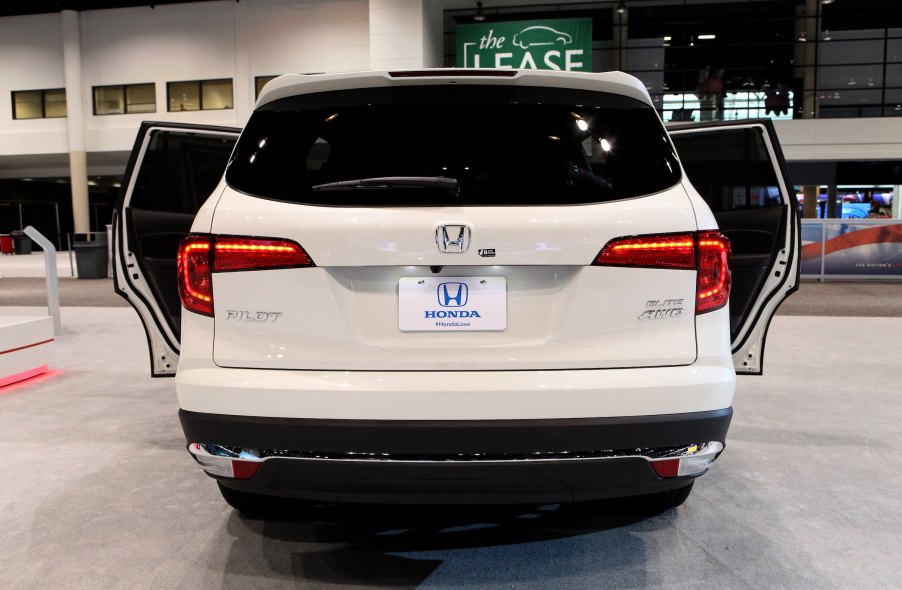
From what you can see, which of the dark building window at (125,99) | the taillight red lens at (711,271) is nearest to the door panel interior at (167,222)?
the taillight red lens at (711,271)

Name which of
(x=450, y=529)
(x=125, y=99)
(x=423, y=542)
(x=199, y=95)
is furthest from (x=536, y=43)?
(x=423, y=542)

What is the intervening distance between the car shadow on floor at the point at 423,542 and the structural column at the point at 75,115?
25097mm

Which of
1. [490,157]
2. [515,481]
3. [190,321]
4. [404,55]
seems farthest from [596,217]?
[404,55]

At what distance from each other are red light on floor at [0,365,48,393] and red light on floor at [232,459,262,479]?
3.80 meters

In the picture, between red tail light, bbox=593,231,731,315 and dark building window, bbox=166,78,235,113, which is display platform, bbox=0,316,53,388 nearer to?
red tail light, bbox=593,231,731,315

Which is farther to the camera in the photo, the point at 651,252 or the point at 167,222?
the point at 167,222

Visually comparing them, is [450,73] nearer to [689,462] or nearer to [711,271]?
[711,271]

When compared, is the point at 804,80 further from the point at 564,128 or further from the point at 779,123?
the point at 564,128

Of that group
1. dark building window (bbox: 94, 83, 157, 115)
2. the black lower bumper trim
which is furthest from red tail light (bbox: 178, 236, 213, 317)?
dark building window (bbox: 94, 83, 157, 115)

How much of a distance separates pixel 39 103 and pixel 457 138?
28331 mm

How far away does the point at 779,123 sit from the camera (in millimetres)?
22031

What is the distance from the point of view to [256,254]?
1.92 metres

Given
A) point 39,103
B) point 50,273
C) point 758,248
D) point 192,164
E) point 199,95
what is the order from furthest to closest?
1. point 39,103
2. point 199,95
3. point 50,273
4. point 192,164
5. point 758,248

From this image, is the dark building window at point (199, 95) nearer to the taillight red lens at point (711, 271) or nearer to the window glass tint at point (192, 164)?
the window glass tint at point (192, 164)
